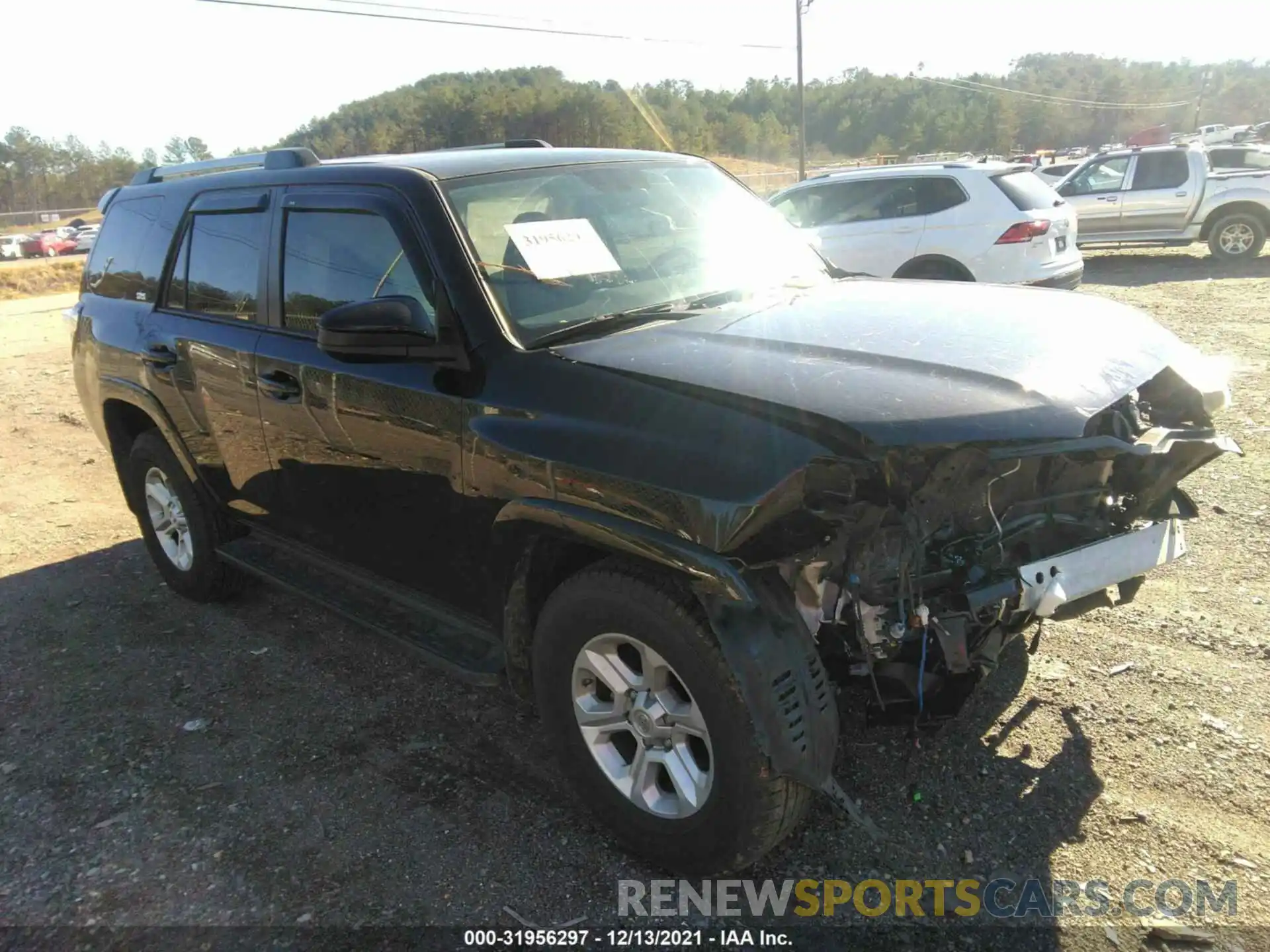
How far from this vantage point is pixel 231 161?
4191mm

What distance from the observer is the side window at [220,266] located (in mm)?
3666

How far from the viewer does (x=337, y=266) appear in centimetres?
329

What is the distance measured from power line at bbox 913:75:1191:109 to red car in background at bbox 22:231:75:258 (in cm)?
6514

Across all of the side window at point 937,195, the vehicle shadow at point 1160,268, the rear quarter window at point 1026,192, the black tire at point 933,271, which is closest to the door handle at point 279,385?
the black tire at point 933,271

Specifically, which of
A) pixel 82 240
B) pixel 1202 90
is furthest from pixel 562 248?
pixel 1202 90

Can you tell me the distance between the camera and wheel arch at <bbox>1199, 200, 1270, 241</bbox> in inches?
537

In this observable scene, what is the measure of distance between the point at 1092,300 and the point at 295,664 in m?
3.68

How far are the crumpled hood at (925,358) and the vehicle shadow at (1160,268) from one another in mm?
11829

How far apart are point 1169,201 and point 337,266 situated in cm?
1513

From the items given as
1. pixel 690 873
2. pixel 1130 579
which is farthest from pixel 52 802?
pixel 1130 579

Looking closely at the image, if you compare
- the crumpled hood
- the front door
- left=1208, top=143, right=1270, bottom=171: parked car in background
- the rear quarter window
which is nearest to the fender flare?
the crumpled hood

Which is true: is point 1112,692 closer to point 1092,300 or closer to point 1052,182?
point 1092,300

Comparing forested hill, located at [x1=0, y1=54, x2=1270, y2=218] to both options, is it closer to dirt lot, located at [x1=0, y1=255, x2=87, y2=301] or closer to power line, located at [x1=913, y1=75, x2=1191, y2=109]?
power line, located at [x1=913, y1=75, x2=1191, y2=109]

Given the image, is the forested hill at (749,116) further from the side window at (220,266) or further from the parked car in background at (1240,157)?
the parked car in background at (1240,157)
